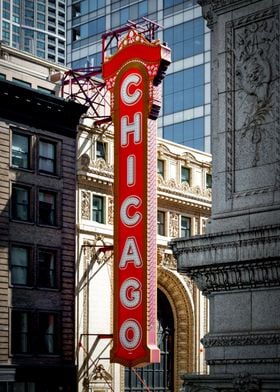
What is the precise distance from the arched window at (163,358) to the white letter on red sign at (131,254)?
34.3ft

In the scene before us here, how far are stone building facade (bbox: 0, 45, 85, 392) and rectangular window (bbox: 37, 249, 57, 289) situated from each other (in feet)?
0.19

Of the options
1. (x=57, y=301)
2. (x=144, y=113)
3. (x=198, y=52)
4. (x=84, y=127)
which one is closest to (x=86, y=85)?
(x=84, y=127)

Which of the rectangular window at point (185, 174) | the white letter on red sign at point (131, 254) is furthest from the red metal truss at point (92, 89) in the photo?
the white letter on red sign at point (131, 254)

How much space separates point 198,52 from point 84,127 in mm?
32104

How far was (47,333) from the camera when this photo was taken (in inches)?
2165

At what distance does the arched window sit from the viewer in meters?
63.1

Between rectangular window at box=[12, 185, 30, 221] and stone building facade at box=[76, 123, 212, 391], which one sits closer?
rectangular window at box=[12, 185, 30, 221]

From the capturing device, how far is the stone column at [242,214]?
50.4 ft

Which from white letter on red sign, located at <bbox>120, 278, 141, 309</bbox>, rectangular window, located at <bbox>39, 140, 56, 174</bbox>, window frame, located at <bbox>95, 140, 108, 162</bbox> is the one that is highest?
window frame, located at <bbox>95, 140, 108, 162</bbox>

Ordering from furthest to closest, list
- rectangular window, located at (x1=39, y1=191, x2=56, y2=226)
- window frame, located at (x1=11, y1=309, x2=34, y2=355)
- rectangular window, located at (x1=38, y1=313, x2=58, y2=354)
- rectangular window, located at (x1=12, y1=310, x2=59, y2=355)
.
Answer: rectangular window, located at (x1=39, y1=191, x2=56, y2=226) → rectangular window, located at (x1=38, y1=313, x2=58, y2=354) → rectangular window, located at (x1=12, y1=310, x2=59, y2=355) → window frame, located at (x1=11, y1=309, x2=34, y2=355)

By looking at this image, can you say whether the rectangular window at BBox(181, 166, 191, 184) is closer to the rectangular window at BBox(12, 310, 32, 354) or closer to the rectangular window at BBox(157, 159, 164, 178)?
the rectangular window at BBox(157, 159, 164, 178)

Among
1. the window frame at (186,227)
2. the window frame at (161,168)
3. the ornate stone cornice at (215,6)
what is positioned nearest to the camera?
the ornate stone cornice at (215,6)

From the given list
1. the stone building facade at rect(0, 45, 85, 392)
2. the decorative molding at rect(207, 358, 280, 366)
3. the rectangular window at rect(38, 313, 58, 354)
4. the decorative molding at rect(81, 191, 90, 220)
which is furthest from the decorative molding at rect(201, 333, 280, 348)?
the decorative molding at rect(81, 191, 90, 220)

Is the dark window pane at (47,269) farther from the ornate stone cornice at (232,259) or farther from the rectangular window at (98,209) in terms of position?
the ornate stone cornice at (232,259)
